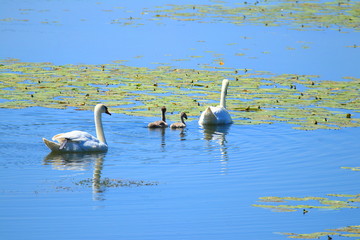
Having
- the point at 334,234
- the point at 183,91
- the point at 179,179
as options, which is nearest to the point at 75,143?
the point at 179,179

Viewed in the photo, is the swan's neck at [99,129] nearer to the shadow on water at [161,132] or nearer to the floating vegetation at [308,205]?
the shadow on water at [161,132]

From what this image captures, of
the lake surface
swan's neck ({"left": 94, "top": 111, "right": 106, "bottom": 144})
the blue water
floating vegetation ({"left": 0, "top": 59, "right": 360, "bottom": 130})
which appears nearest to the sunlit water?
the lake surface

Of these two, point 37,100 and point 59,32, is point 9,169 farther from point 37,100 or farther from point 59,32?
point 59,32

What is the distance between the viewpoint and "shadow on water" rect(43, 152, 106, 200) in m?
12.7

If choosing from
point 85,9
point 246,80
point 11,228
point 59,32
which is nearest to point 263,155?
point 11,228

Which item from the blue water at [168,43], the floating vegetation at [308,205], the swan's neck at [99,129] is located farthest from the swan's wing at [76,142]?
the blue water at [168,43]

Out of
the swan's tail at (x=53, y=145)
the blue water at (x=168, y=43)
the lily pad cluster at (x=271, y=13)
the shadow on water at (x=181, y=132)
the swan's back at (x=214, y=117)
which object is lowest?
the shadow on water at (x=181, y=132)

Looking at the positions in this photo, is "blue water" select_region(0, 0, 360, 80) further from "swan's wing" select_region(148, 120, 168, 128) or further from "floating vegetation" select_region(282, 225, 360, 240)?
"floating vegetation" select_region(282, 225, 360, 240)

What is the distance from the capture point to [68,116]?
55.6ft

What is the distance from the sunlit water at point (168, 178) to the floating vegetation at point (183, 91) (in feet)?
2.42

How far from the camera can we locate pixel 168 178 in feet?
39.7

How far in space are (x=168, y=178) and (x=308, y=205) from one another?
7.83 ft

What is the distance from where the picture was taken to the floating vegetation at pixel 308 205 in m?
10.5

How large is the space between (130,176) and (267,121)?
5509 millimetres
